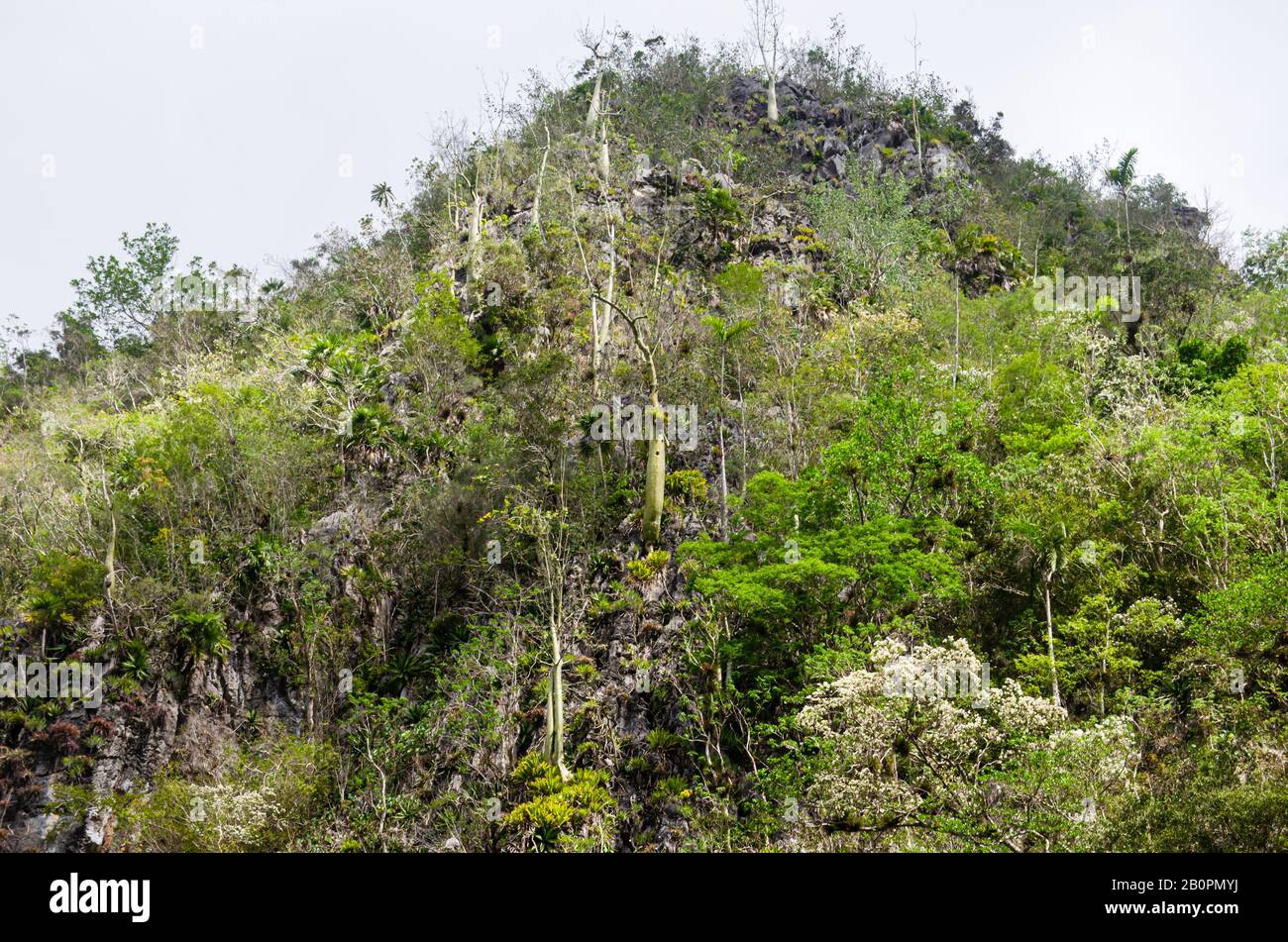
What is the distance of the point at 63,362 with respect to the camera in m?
49.2

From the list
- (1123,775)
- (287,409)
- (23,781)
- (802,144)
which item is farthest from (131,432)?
(802,144)

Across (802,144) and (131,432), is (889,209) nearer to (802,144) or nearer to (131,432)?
(802,144)

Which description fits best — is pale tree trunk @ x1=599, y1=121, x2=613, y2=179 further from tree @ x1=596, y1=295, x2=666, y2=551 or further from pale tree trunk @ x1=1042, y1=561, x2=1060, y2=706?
pale tree trunk @ x1=1042, y1=561, x2=1060, y2=706

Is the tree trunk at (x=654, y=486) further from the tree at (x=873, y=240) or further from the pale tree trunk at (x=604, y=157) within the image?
the pale tree trunk at (x=604, y=157)

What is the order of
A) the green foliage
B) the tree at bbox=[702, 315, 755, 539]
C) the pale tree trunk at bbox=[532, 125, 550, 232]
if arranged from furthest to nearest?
the pale tree trunk at bbox=[532, 125, 550, 232], the tree at bbox=[702, 315, 755, 539], the green foliage

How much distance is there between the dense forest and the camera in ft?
48.9

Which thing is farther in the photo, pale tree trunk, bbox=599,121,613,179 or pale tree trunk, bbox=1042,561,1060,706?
pale tree trunk, bbox=599,121,613,179

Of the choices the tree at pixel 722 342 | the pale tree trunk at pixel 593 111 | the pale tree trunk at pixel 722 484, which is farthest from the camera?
the pale tree trunk at pixel 593 111

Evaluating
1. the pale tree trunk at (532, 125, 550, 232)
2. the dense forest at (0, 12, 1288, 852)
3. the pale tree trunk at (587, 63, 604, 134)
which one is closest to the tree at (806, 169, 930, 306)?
the dense forest at (0, 12, 1288, 852)

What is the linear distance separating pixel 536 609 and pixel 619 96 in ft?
124

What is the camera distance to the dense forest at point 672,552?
48.9 ft

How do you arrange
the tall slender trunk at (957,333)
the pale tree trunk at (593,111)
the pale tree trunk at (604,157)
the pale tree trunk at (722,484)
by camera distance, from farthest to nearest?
the pale tree trunk at (593,111) → the pale tree trunk at (604,157) → the tall slender trunk at (957,333) → the pale tree trunk at (722,484)

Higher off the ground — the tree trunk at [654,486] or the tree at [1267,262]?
the tree at [1267,262]

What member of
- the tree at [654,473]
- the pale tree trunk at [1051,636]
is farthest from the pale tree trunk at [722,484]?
the pale tree trunk at [1051,636]
